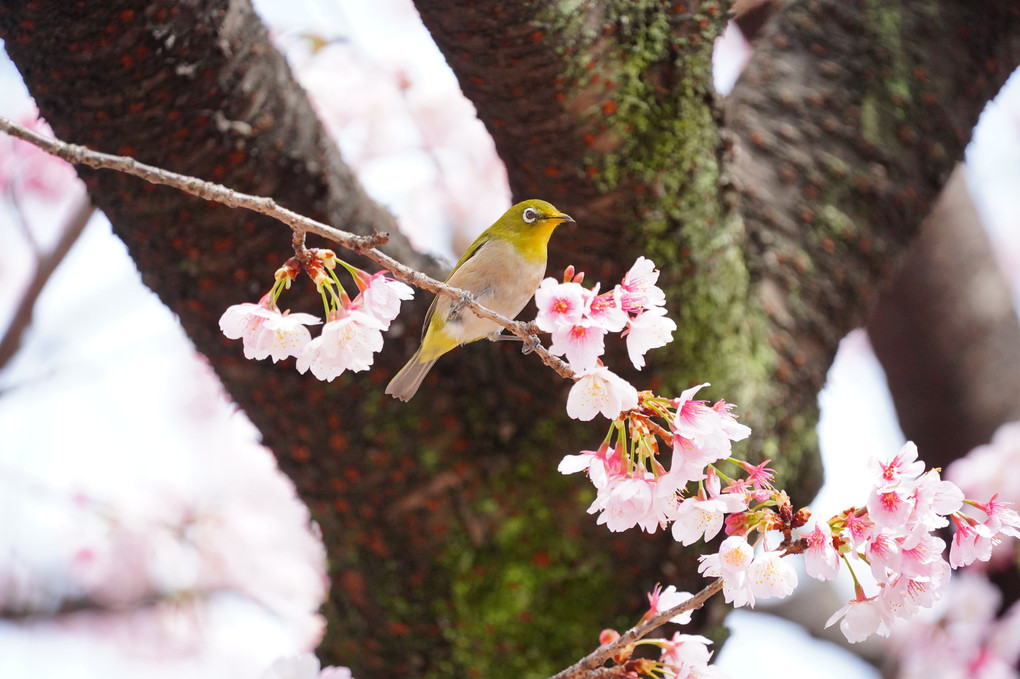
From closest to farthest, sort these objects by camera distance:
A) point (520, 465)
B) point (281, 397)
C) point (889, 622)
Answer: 1. point (889, 622)
2. point (281, 397)
3. point (520, 465)

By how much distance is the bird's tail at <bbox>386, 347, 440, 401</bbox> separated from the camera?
5.14 ft

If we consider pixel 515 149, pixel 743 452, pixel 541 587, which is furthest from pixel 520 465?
pixel 515 149

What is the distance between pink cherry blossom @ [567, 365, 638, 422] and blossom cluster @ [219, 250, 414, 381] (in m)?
0.25

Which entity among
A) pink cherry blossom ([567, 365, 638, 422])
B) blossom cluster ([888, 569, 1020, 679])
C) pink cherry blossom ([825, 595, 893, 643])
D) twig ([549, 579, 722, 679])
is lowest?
blossom cluster ([888, 569, 1020, 679])

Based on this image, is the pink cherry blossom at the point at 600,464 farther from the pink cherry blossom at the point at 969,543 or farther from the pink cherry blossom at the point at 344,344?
the pink cherry blossom at the point at 969,543

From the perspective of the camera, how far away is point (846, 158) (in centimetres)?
206

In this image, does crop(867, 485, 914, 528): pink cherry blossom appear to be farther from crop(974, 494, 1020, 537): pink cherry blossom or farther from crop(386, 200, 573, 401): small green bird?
crop(386, 200, 573, 401): small green bird

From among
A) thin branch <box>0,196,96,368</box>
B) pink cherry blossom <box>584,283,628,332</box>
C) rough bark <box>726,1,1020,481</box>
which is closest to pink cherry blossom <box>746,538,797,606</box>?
pink cherry blossom <box>584,283,628,332</box>

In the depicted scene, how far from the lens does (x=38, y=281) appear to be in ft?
6.70

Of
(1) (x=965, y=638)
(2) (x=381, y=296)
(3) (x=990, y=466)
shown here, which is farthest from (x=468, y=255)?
(1) (x=965, y=638)

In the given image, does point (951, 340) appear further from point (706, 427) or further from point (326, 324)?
point (326, 324)

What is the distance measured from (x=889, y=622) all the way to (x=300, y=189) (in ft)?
4.33

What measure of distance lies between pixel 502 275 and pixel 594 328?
1.88ft

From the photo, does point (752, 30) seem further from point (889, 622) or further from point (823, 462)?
point (889, 622)
